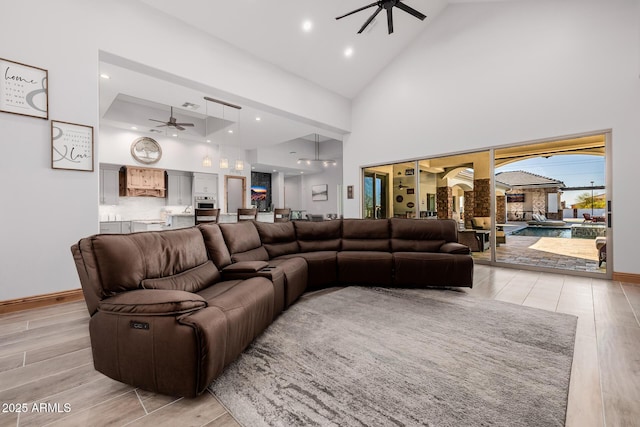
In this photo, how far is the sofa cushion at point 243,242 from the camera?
3.00m

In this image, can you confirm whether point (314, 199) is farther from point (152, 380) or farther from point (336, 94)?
point (152, 380)

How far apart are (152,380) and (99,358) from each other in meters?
0.38

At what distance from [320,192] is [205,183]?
489 cm

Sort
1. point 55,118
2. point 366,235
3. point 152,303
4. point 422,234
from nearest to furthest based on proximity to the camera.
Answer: point 152,303 < point 55,118 < point 422,234 < point 366,235

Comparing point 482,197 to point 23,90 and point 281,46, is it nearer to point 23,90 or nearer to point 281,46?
point 281,46

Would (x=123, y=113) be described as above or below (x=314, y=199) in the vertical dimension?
above

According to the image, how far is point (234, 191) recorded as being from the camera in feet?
30.1

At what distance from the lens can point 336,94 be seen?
22.3ft

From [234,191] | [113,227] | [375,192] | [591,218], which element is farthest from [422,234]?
[234,191]

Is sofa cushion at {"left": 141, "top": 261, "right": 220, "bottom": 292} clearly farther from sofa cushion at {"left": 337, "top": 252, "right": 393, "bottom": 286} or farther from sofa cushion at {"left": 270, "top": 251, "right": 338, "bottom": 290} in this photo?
sofa cushion at {"left": 337, "top": 252, "right": 393, "bottom": 286}

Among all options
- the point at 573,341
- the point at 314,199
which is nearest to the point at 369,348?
the point at 573,341

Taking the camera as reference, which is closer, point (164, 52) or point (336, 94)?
point (164, 52)

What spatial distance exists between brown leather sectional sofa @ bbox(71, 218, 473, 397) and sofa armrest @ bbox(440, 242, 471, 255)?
0.7 inches

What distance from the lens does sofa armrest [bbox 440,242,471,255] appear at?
361 cm
